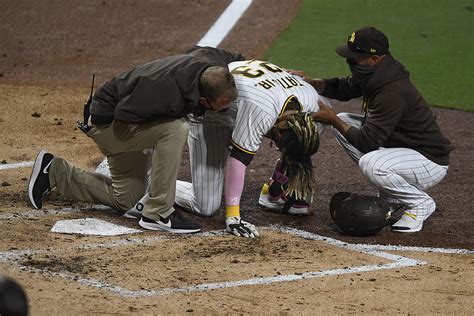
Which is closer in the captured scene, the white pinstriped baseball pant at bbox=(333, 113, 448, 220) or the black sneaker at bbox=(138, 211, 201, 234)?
the black sneaker at bbox=(138, 211, 201, 234)

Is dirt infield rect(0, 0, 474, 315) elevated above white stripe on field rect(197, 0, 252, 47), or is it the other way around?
dirt infield rect(0, 0, 474, 315)

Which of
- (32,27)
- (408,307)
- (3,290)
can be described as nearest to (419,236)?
(408,307)

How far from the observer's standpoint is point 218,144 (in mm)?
7113

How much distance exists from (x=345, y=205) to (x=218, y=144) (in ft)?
3.30

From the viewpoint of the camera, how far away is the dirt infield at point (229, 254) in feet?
18.0

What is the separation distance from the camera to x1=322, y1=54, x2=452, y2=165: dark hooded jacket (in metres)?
6.85

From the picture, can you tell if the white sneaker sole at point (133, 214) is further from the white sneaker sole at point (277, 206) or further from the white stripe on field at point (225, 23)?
the white stripe on field at point (225, 23)

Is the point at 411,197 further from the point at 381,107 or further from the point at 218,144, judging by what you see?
the point at 218,144

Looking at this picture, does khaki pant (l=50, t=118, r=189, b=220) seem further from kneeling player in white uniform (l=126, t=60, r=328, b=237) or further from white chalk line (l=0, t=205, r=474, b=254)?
kneeling player in white uniform (l=126, t=60, r=328, b=237)

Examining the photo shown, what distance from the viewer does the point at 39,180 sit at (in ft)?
23.1

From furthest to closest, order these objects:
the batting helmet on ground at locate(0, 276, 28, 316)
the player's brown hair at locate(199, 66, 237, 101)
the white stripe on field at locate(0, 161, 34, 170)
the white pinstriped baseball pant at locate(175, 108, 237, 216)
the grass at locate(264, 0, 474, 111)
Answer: the grass at locate(264, 0, 474, 111) < the white stripe on field at locate(0, 161, 34, 170) < the white pinstriped baseball pant at locate(175, 108, 237, 216) < the player's brown hair at locate(199, 66, 237, 101) < the batting helmet on ground at locate(0, 276, 28, 316)

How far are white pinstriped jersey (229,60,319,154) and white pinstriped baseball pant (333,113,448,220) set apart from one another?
0.57 meters

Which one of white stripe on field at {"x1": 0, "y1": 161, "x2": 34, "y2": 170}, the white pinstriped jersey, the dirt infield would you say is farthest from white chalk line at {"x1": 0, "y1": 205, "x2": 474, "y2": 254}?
white stripe on field at {"x1": 0, "y1": 161, "x2": 34, "y2": 170}

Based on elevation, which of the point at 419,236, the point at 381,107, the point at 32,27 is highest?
the point at 381,107
